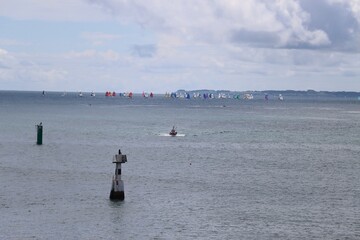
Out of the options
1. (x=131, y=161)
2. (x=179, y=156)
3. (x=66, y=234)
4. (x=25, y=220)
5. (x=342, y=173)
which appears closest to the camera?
(x=66, y=234)

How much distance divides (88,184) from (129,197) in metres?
7.20

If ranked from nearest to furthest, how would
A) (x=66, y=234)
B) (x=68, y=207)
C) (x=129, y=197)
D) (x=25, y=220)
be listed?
1. (x=66, y=234)
2. (x=25, y=220)
3. (x=68, y=207)
4. (x=129, y=197)

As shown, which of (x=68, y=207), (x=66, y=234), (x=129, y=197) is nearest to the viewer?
(x=66, y=234)

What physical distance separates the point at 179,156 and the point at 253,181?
22743mm

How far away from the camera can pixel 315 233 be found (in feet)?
129

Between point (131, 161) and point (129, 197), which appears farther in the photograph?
point (131, 161)

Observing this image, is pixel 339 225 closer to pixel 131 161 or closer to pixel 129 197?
pixel 129 197

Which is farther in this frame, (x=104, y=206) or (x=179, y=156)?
(x=179, y=156)

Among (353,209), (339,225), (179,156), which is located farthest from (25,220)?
(179,156)

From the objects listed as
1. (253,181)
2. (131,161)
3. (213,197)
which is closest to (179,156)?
(131,161)

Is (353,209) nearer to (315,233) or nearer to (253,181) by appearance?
(315,233)

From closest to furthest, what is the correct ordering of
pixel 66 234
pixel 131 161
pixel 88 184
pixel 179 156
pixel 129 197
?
pixel 66 234, pixel 129 197, pixel 88 184, pixel 131 161, pixel 179 156

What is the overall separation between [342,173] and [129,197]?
85.0 feet

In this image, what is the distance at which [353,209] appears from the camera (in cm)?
4669
